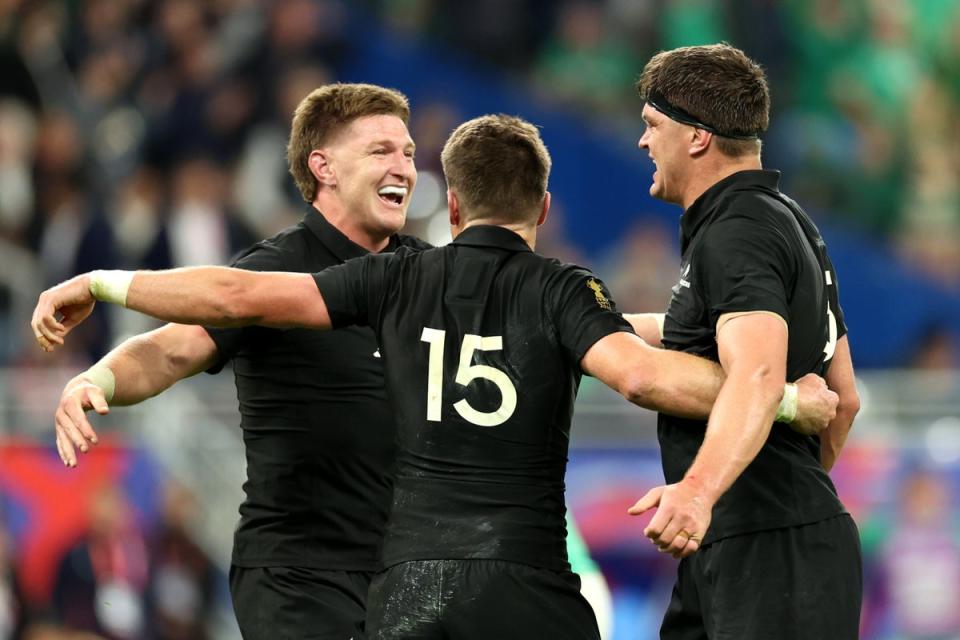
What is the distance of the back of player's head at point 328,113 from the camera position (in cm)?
498

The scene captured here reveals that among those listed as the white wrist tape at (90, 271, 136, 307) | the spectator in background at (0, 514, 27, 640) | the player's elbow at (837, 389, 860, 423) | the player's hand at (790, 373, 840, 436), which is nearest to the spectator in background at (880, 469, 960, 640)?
the player's elbow at (837, 389, 860, 423)

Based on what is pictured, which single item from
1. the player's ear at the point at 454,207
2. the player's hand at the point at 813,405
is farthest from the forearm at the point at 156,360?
the player's hand at the point at 813,405

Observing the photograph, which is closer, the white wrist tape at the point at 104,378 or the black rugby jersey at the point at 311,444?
the white wrist tape at the point at 104,378

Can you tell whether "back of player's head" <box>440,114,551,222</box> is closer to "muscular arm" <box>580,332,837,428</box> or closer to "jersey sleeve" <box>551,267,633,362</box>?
"jersey sleeve" <box>551,267,633,362</box>

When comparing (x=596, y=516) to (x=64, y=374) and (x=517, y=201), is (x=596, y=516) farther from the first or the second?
(x=517, y=201)

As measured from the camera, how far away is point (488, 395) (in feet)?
12.5

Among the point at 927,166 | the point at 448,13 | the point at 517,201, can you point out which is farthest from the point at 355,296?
the point at 927,166

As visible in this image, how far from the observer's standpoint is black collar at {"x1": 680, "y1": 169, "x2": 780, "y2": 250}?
407 cm

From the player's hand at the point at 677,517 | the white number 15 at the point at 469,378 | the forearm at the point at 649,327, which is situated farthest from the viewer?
the forearm at the point at 649,327

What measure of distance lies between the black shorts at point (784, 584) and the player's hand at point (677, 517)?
0.39 m

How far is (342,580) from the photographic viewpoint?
4.48m

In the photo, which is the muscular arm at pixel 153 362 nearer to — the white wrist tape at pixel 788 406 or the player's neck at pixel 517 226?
the player's neck at pixel 517 226

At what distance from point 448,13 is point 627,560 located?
4.66 m

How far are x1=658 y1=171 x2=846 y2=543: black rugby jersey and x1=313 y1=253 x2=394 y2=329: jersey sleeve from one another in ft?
2.53
